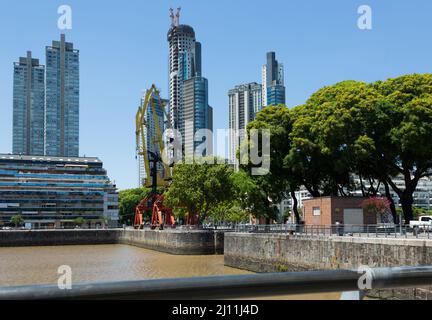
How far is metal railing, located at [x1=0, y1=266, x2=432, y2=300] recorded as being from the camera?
302 centimetres

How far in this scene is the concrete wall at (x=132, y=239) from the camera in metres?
72.2

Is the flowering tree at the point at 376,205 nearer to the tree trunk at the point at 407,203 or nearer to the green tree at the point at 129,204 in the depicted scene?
the tree trunk at the point at 407,203

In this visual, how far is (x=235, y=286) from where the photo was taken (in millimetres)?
3223

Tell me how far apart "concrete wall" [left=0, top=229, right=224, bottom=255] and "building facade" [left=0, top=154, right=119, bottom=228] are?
165 feet

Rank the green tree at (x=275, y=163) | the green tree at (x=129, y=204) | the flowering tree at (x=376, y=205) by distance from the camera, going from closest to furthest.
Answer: the flowering tree at (x=376, y=205) → the green tree at (x=275, y=163) → the green tree at (x=129, y=204)

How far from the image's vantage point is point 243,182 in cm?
6216

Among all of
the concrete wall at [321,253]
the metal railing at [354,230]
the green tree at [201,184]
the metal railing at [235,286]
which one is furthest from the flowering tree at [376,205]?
the metal railing at [235,286]

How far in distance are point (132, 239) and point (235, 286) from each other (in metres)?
101

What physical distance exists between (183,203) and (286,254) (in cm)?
4555

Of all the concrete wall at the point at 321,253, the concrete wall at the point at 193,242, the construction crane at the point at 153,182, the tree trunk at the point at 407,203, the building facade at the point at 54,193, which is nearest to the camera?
the concrete wall at the point at 321,253

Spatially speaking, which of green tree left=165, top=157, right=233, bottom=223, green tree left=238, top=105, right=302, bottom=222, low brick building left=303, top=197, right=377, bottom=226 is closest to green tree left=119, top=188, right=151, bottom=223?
green tree left=165, top=157, right=233, bottom=223

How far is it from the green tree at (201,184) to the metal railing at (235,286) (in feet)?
260
